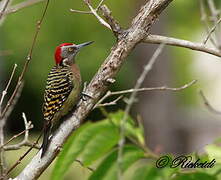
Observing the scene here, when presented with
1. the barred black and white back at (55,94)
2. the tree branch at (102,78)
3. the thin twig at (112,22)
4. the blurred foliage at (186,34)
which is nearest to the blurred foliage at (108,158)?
the tree branch at (102,78)

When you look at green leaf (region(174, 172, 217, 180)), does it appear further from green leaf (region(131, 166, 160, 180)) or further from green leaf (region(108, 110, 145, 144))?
green leaf (region(108, 110, 145, 144))

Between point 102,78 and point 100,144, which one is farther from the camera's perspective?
point 102,78

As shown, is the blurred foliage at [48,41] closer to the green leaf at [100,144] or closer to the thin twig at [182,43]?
the thin twig at [182,43]

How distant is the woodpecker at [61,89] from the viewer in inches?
171

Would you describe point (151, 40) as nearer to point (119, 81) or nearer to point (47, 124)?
point (47, 124)

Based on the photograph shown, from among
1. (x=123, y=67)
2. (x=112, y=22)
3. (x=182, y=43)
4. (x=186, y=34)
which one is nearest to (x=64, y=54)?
(x=112, y=22)

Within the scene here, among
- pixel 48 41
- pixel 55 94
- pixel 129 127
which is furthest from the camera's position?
pixel 48 41

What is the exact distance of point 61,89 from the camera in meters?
4.62

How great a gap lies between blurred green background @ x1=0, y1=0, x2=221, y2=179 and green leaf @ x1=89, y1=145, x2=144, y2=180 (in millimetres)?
12093

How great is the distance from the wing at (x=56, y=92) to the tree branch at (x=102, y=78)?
111cm

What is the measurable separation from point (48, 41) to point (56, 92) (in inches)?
820

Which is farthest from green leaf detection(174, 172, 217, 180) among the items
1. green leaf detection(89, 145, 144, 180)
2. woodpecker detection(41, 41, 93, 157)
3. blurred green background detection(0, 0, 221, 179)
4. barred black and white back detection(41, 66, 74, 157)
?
blurred green background detection(0, 0, 221, 179)

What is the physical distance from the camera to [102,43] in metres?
25.3

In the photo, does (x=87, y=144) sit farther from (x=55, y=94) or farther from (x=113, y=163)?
(x=55, y=94)
